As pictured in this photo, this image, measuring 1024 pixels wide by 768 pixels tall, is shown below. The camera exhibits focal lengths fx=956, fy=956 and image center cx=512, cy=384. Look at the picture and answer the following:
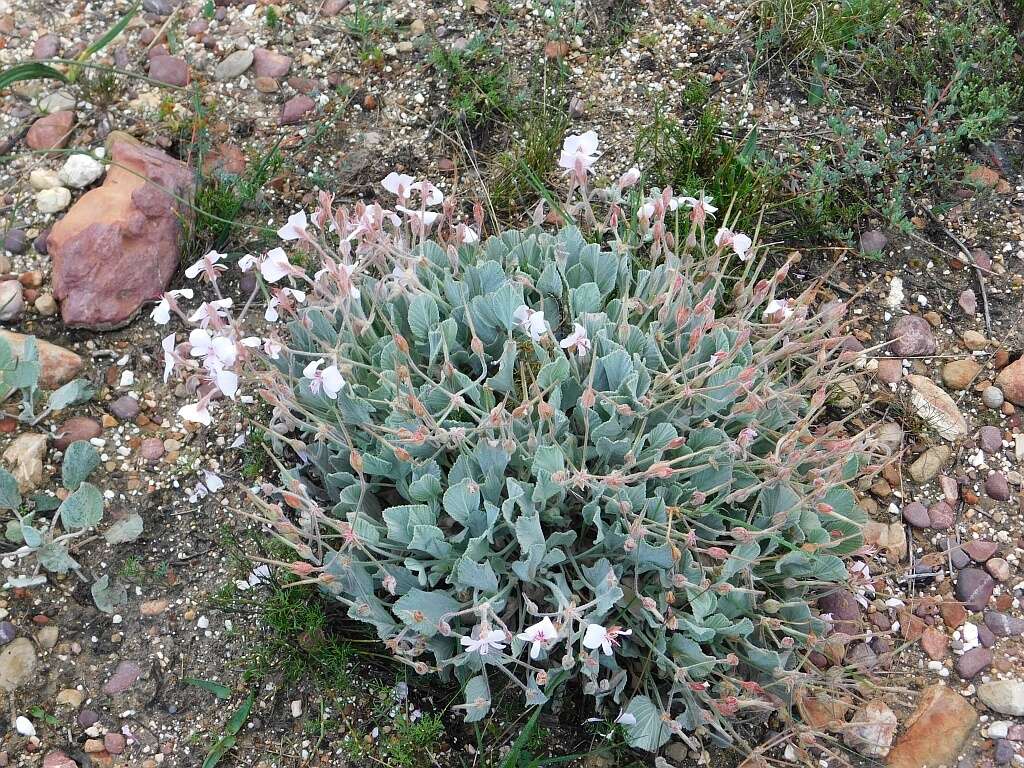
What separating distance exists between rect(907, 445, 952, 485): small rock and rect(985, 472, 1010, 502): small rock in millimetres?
150

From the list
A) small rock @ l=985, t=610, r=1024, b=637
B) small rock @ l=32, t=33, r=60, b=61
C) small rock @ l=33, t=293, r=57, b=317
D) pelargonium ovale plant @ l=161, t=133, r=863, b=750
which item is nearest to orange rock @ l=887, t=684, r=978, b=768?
small rock @ l=985, t=610, r=1024, b=637

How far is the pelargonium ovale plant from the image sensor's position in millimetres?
2379

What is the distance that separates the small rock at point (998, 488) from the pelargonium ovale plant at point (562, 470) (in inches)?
26.5

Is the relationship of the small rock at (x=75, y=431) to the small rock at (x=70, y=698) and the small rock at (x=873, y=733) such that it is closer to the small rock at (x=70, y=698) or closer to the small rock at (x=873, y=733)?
the small rock at (x=70, y=698)

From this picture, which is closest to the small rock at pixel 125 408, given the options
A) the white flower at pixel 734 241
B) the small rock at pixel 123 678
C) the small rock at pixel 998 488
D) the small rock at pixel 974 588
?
the small rock at pixel 123 678

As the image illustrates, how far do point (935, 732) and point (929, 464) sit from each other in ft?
2.90

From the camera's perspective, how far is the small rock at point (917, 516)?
3045 millimetres

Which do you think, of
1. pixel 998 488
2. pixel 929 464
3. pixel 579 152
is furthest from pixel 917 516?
pixel 579 152

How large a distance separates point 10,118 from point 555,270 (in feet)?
7.93

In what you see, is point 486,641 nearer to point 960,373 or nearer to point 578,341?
point 578,341

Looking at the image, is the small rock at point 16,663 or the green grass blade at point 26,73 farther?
the small rock at point 16,663

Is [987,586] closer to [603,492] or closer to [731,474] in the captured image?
[731,474]

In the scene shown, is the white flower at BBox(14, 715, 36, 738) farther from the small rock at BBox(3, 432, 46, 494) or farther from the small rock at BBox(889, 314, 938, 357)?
the small rock at BBox(889, 314, 938, 357)

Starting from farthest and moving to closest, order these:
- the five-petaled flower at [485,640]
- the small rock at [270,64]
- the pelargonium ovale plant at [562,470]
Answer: the small rock at [270,64] → the pelargonium ovale plant at [562,470] → the five-petaled flower at [485,640]
